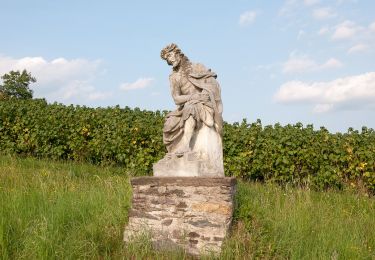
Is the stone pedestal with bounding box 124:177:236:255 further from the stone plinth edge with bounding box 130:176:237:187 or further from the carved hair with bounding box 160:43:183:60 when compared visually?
the carved hair with bounding box 160:43:183:60

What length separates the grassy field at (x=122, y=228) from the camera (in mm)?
5270

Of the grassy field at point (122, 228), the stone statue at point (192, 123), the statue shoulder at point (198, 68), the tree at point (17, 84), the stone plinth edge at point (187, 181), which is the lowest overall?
the grassy field at point (122, 228)

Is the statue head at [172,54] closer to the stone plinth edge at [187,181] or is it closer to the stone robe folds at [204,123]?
the stone robe folds at [204,123]

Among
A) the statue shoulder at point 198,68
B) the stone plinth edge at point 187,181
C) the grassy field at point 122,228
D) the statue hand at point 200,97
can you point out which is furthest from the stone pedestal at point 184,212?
the statue shoulder at point 198,68

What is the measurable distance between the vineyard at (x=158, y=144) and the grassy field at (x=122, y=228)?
2.59 m

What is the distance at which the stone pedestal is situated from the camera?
5566 millimetres

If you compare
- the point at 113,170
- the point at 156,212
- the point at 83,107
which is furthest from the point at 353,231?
the point at 83,107

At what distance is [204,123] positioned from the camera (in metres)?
6.24

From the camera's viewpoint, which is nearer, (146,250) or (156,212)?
(146,250)

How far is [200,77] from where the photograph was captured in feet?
21.2

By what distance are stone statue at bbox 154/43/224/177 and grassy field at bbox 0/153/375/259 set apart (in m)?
0.79

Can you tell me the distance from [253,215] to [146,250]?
151cm

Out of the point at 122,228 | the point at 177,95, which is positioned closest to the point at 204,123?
the point at 177,95

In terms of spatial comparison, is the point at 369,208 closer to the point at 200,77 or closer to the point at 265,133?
the point at 265,133
